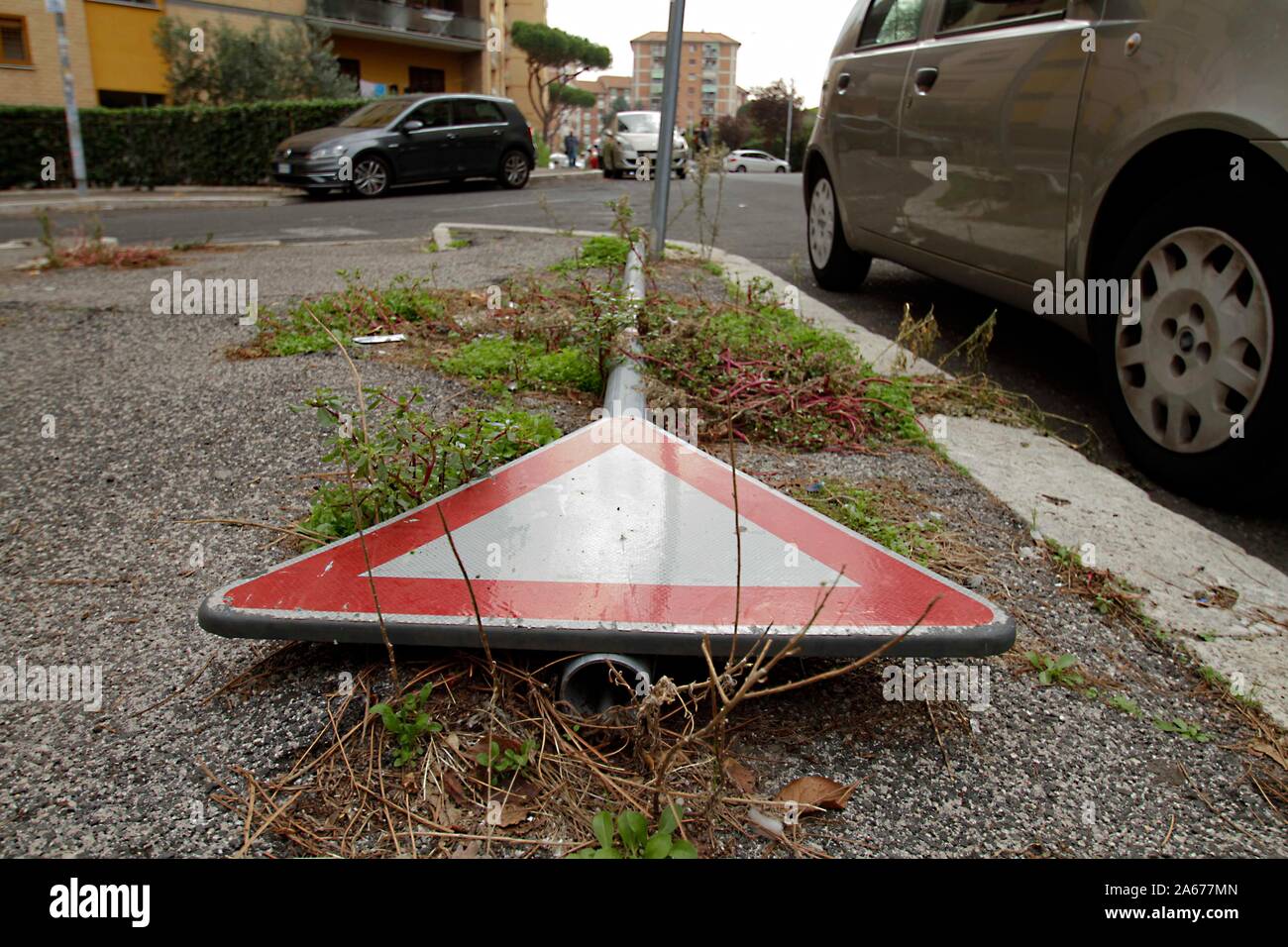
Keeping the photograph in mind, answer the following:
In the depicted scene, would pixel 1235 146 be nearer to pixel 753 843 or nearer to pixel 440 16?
pixel 753 843

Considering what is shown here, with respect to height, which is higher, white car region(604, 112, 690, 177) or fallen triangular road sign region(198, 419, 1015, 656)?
white car region(604, 112, 690, 177)

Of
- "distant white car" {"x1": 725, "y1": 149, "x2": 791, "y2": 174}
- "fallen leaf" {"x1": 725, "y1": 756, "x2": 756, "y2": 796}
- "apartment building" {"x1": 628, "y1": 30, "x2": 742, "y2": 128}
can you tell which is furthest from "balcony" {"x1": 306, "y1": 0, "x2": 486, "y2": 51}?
"apartment building" {"x1": 628, "y1": 30, "x2": 742, "y2": 128}

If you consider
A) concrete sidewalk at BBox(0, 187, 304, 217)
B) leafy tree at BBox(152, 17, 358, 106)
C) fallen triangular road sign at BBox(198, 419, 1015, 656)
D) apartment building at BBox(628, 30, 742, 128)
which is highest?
apartment building at BBox(628, 30, 742, 128)

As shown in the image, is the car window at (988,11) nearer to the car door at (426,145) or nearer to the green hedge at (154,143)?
the car door at (426,145)

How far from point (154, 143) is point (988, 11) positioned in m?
20.1

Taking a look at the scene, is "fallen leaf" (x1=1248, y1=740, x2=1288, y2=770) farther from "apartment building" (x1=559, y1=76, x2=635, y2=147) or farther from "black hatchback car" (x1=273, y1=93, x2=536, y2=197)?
"apartment building" (x1=559, y1=76, x2=635, y2=147)

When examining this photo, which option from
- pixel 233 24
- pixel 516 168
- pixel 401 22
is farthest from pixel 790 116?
pixel 516 168

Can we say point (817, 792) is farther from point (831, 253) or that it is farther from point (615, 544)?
point (831, 253)

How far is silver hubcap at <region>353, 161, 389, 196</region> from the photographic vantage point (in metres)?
15.6

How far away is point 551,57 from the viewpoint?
59.8 metres

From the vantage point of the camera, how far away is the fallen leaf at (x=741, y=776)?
1563 mm

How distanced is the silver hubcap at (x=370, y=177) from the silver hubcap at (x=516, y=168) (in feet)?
9.93

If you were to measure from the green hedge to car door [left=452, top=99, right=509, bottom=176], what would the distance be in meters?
5.30
